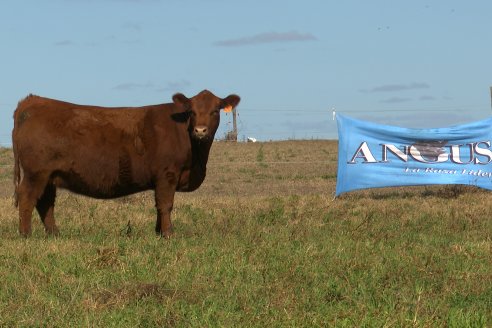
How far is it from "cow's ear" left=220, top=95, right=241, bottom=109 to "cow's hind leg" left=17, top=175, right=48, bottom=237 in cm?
258

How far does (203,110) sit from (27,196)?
2.43 meters

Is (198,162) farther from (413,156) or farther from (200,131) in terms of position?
(413,156)

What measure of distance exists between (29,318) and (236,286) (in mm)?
1821

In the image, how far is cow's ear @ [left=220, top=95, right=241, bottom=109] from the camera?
12.0 metres

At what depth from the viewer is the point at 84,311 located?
6508 millimetres

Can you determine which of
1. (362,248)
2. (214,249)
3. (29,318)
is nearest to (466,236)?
(362,248)

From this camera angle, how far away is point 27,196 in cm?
1108

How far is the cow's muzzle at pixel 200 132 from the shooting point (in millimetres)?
11117

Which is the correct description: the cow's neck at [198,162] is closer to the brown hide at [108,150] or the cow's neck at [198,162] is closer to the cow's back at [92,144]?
the brown hide at [108,150]

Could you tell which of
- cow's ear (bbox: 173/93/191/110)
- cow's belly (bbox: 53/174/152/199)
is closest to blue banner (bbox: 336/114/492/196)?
cow's ear (bbox: 173/93/191/110)

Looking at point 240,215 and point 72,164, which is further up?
point 72,164

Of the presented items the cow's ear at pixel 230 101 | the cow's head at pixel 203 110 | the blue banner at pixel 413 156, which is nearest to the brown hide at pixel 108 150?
the cow's head at pixel 203 110

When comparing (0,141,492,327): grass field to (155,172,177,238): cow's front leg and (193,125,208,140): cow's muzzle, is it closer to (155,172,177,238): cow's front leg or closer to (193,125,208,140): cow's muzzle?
(155,172,177,238): cow's front leg

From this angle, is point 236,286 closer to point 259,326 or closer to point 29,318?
point 259,326
